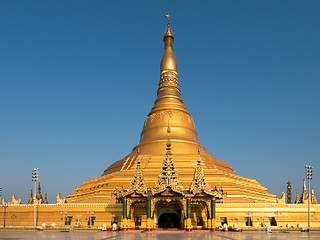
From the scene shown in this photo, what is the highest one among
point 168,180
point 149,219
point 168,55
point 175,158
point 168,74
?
point 168,55

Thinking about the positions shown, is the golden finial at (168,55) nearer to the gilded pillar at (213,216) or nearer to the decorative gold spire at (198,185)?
the decorative gold spire at (198,185)

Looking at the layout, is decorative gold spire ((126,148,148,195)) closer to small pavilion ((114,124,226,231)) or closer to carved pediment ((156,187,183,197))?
small pavilion ((114,124,226,231))

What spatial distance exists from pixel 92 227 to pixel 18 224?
1023 cm

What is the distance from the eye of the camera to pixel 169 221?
112ft

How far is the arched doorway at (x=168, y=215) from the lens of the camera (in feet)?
108

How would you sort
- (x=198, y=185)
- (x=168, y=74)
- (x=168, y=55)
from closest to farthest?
(x=198, y=185), (x=168, y=74), (x=168, y=55)

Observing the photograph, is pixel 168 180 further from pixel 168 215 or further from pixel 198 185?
pixel 168 215

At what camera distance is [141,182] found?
32094 millimetres

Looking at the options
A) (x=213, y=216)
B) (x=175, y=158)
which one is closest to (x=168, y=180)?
(x=213, y=216)

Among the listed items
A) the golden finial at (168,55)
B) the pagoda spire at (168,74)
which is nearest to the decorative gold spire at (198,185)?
the pagoda spire at (168,74)

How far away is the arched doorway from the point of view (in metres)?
33.0

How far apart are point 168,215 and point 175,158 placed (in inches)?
422

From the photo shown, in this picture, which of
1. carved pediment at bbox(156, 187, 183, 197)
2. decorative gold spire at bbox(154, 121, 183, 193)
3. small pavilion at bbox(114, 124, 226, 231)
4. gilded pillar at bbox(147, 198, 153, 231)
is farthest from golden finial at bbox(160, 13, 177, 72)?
gilded pillar at bbox(147, 198, 153, 231)

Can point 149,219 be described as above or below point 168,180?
below
